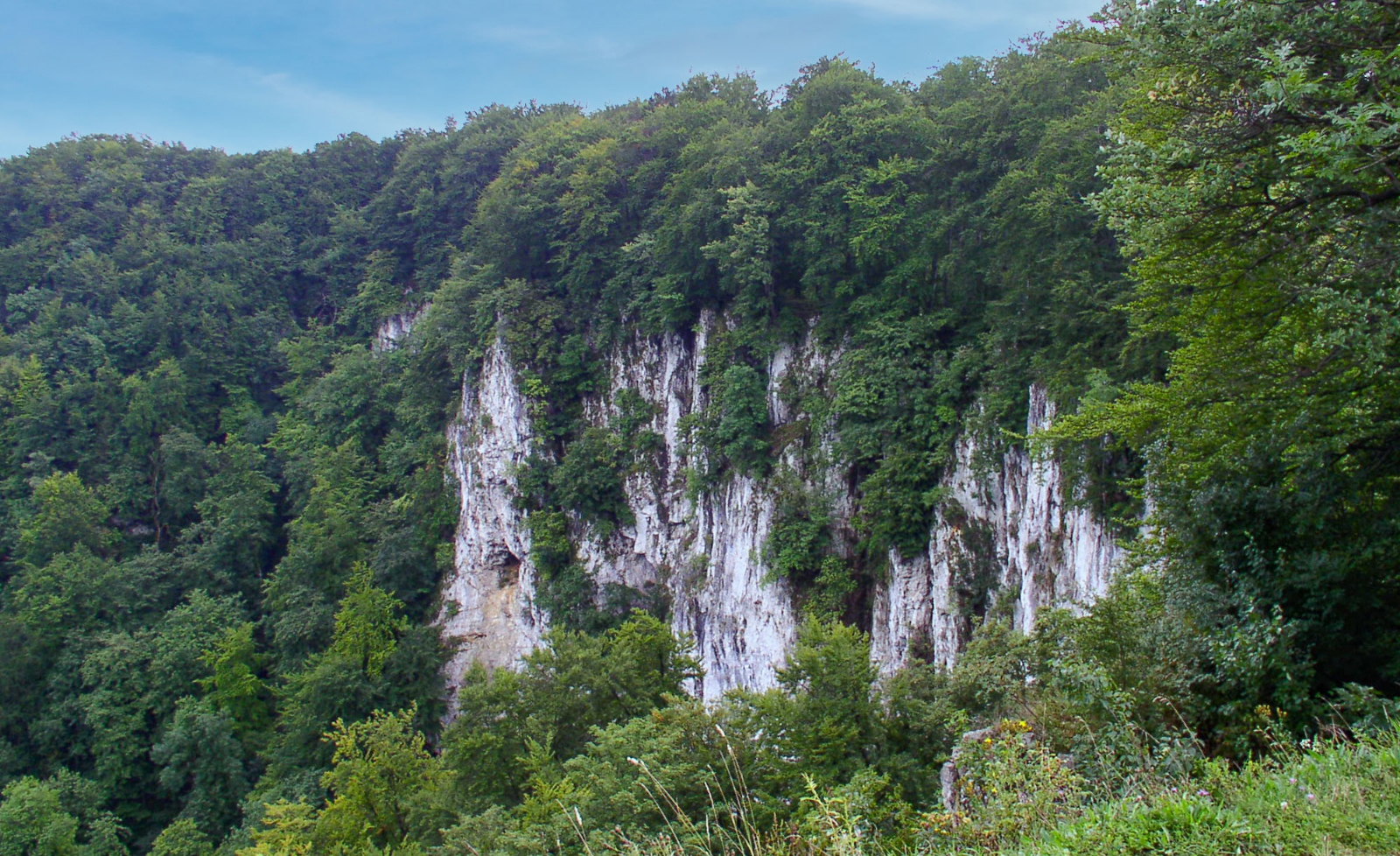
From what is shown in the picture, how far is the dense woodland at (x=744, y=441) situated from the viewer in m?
5.39

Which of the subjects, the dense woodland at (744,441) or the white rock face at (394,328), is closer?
the dense woodland at (744,441)

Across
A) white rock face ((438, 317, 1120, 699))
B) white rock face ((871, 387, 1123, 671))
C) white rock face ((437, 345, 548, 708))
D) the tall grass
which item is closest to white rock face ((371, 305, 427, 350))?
white rock face ((438, 317, 1120, 699))

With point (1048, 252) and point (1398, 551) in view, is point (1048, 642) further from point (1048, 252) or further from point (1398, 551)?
point (1048, 252)

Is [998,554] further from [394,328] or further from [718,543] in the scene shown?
[394,328]

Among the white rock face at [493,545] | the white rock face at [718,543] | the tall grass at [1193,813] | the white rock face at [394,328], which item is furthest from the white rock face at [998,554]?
the white rock face at [394,328]

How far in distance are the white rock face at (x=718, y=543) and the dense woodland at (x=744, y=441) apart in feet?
2.61

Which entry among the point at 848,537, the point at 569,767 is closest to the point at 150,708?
the point at 569,767

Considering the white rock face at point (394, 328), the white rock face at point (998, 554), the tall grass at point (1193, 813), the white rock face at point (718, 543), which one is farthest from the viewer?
the white rock face at point (394, 328)

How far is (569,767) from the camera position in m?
12.9

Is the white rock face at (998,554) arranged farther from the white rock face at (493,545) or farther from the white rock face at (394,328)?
the white rock face at (394,328)

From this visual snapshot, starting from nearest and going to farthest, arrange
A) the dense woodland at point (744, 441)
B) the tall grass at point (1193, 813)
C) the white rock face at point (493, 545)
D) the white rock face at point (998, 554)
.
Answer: the tall grass at point (1193, 813), the dense woodland at point (744, 441), the white rock face at point (998, 554), the white rock face at point (493, 545)

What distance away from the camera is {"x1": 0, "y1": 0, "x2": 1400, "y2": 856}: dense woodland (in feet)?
17.7

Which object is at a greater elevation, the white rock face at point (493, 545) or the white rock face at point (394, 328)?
the white rock face at point (394, 328)

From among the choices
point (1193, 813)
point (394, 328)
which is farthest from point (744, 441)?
point (394, 328)
